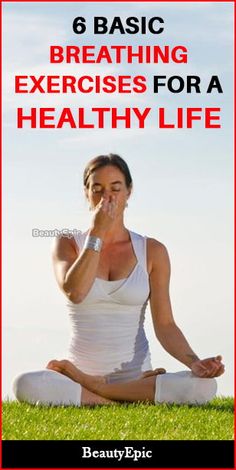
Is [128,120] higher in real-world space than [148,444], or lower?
higher

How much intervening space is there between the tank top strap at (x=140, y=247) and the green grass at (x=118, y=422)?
95 centimetres

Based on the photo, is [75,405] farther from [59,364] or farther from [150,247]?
[150,247]

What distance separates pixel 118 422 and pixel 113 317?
3.63 feet

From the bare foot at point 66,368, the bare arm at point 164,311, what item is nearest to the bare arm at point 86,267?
the bare foot at point 66,368

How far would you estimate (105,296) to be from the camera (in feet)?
20.8

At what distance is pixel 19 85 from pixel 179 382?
2081 millimetres

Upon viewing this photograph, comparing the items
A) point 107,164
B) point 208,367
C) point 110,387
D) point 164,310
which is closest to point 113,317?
point 164,310

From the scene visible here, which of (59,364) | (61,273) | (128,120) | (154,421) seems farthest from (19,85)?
(154,421)

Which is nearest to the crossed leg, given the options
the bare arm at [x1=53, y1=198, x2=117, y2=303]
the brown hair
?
the bare arm at [x1=53, y1=198, x2=117, y2=303]

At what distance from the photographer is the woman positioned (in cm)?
610

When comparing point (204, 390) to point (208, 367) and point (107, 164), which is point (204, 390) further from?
point (107, 164)

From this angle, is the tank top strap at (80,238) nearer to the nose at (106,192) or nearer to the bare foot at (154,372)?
the nose at (106,192)

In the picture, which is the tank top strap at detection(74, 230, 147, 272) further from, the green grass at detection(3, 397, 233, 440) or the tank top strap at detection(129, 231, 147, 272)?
the green grass at detection(3, 397, 233, 440)

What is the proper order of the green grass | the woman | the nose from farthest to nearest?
the nose → the woman → the green grass
